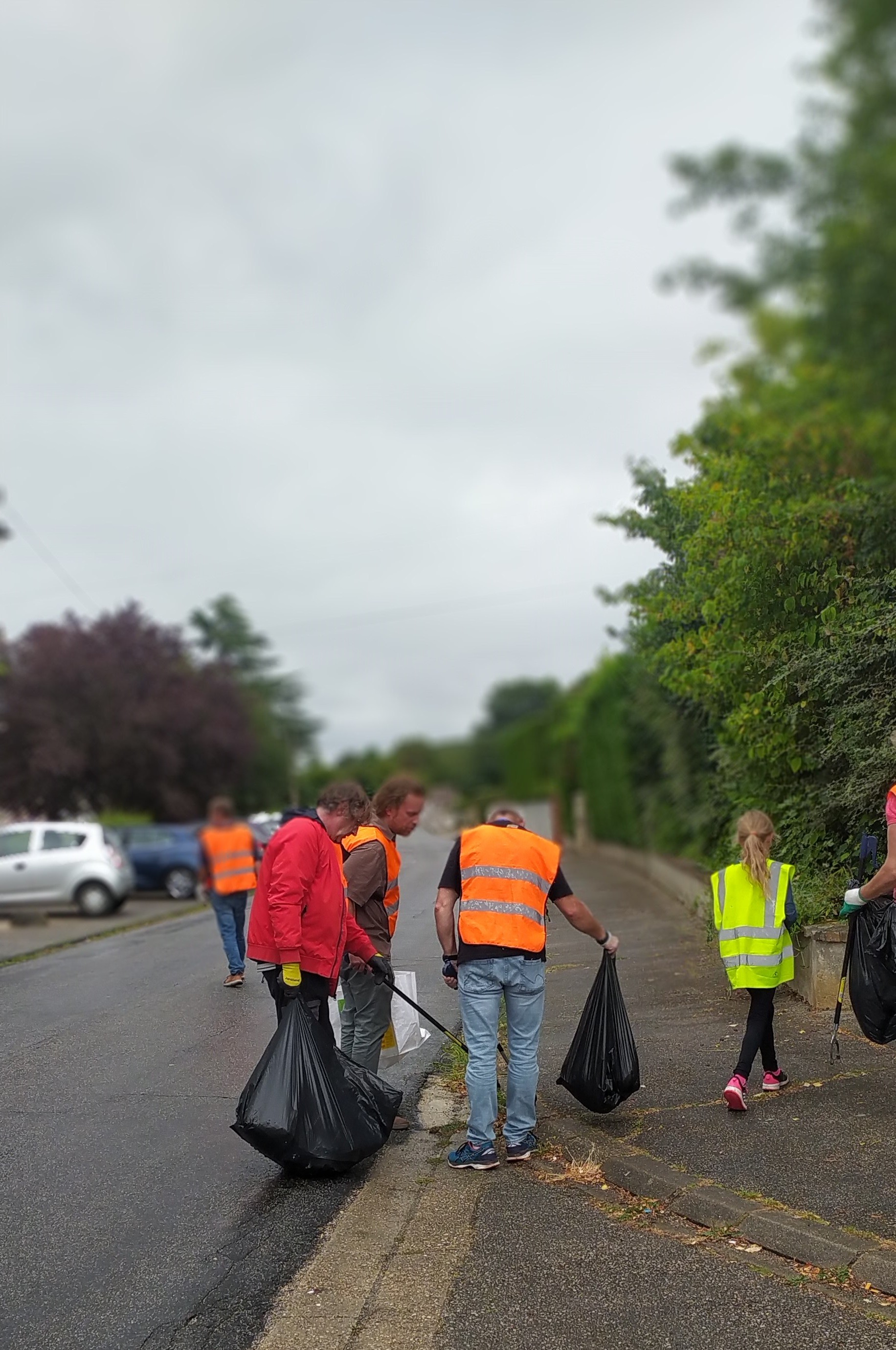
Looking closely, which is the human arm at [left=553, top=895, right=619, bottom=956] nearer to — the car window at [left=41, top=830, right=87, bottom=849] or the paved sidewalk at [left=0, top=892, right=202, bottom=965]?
the paved sidewalk at [left=0, top=892, right=202, bottom=965]

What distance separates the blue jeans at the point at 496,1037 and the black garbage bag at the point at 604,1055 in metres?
0.39

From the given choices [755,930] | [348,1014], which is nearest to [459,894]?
[348,1014]

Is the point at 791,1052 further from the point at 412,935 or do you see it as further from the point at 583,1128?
the point at 412,935

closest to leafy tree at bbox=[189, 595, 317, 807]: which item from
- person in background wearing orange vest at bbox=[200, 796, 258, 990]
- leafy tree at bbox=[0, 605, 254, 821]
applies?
leafy tree at bbox=[0, 605, 254, 821]

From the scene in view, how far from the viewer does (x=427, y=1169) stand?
6176 millimetres

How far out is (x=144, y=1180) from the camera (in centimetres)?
608

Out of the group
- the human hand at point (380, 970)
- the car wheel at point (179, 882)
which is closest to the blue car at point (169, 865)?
the car wheel at point (179, 882)

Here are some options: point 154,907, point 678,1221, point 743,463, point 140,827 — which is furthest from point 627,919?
point 140,827

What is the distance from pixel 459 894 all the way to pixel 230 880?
616 centimetres

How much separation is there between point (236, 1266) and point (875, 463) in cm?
517

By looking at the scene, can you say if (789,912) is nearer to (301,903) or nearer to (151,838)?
(301,903)

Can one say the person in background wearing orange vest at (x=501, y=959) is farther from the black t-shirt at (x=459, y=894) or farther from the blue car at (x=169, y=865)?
the blue car at (x=169, y=865)

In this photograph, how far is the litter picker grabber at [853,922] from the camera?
21.7 ft

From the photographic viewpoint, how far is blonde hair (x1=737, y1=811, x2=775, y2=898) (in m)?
6.83
